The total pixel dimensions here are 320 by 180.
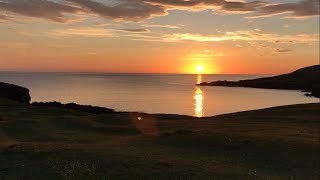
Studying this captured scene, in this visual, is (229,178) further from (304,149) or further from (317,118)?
(317,118)

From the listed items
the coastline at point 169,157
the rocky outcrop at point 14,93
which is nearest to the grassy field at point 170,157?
the coastline at point 169,157

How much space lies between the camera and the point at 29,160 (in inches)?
1021

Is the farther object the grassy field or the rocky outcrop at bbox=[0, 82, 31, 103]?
the rocky outcrop at bbox=[0, 82, 31, 103]

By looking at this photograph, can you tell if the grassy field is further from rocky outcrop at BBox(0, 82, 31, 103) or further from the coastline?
rocky outcrop at BBox(0, 82, 31, 103)

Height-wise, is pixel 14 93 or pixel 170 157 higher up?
pixel 14 93

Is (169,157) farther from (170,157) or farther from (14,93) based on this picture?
(14,93)

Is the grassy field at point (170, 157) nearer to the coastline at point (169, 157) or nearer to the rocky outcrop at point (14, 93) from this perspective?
the coastline at point (169, 157)

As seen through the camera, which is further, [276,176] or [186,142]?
[186,142]

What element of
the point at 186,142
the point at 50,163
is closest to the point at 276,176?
the point at 186,142

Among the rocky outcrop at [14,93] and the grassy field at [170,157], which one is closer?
the grassy field at [170,157]

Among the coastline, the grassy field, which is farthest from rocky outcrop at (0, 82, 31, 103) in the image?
the grassy field

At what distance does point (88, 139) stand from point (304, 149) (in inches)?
791

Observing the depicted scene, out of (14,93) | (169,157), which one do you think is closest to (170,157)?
(169,157)

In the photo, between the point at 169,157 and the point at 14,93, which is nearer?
the point at 169,157
